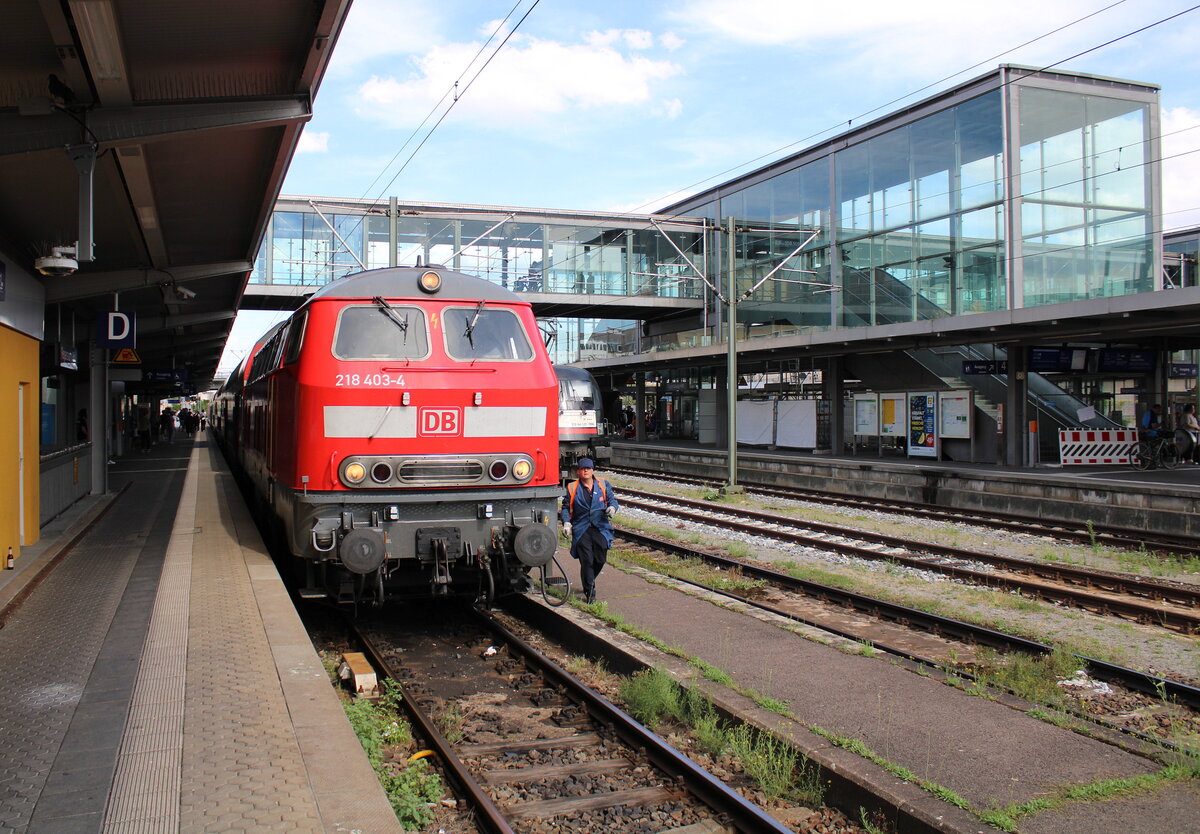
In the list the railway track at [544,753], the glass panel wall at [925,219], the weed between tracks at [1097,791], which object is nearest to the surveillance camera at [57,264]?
the railway track at [544,753]

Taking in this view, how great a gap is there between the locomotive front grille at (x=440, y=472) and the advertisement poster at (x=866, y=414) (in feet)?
64.2

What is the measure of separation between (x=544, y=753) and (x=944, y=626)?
4329 mm

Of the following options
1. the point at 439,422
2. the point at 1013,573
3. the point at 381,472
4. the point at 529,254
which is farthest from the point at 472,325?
the point at 529,254

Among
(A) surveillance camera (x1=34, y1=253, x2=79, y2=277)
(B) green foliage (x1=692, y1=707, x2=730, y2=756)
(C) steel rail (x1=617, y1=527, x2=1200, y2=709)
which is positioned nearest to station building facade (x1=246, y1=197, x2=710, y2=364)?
(C) steel rail (x1=617, y1=527, x2=1200, y2=709)

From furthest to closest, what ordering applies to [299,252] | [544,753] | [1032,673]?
1. [299,252]
2. [1032,673]
3. [544,753]

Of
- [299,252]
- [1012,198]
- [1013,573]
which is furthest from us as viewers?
[299,252]

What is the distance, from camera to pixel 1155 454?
21.1 m

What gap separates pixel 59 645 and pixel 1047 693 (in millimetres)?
7040

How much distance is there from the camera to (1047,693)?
20.5 feet

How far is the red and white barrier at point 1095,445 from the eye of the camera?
21.4 m

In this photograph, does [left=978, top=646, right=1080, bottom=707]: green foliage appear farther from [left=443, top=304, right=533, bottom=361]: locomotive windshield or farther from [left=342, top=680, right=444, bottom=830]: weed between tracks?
[left=443, top=304, right=533, bottom=361]: locomotive windshield

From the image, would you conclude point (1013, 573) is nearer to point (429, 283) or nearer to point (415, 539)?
point (415, 539)

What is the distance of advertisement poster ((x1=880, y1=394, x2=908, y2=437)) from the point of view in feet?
80.2

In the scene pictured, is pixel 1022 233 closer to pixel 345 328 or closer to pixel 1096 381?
pixel 1096 381
